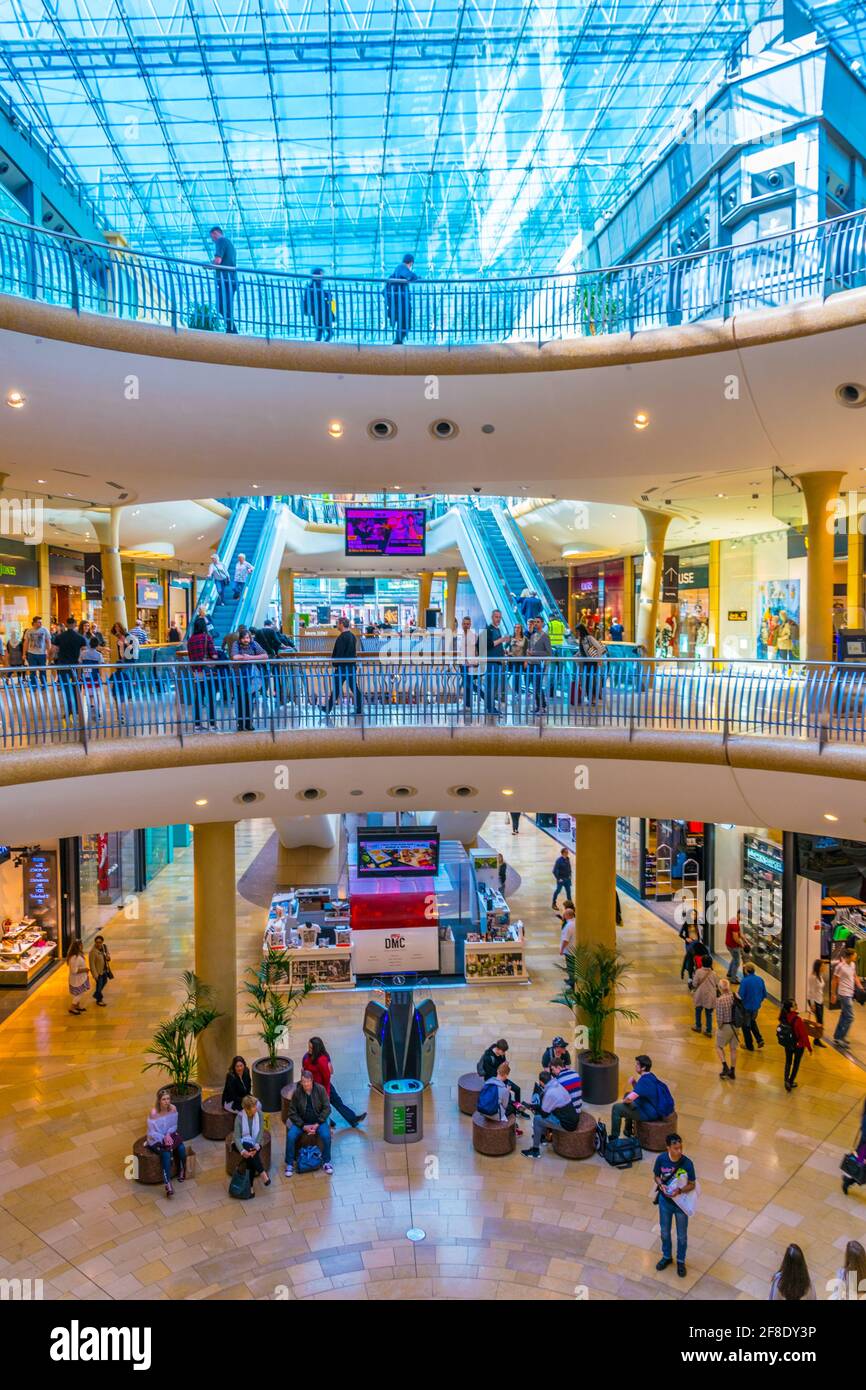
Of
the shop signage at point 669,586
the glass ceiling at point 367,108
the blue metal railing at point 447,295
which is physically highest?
the glass ceiling at point 367,108

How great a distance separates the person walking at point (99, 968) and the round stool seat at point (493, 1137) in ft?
28.0

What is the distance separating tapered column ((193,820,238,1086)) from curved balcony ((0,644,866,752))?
2805 millimetres

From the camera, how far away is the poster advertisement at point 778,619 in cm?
2294

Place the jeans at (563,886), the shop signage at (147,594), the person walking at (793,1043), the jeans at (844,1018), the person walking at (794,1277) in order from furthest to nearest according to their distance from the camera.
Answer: the shop signage at (147,594) < the jeans at (563,886) < the jeans at (844,1018) < the person walking at (793,1043) < the person walking at (794,1277)

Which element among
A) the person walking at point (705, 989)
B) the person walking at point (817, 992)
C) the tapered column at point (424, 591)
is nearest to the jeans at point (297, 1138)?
the person walking at point (705, 989)

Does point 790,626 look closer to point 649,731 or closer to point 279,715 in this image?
point 649,731

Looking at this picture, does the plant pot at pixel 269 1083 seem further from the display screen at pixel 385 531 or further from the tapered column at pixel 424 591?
the tapered column at pixel 424 591

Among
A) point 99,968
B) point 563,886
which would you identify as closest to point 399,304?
point 99,968

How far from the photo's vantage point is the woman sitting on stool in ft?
38.3

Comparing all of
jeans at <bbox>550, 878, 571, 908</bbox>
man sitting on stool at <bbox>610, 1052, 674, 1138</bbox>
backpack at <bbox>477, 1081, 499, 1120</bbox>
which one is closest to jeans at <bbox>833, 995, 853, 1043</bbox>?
man sitting on stool at <bbox>610, 1052, 674, 1138</bbox>

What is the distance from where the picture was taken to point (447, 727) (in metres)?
13.6

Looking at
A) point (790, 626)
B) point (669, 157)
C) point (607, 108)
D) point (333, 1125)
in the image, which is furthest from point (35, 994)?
point (669, 157)

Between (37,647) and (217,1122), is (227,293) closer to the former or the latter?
(37,647)

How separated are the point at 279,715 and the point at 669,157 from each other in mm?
18671
